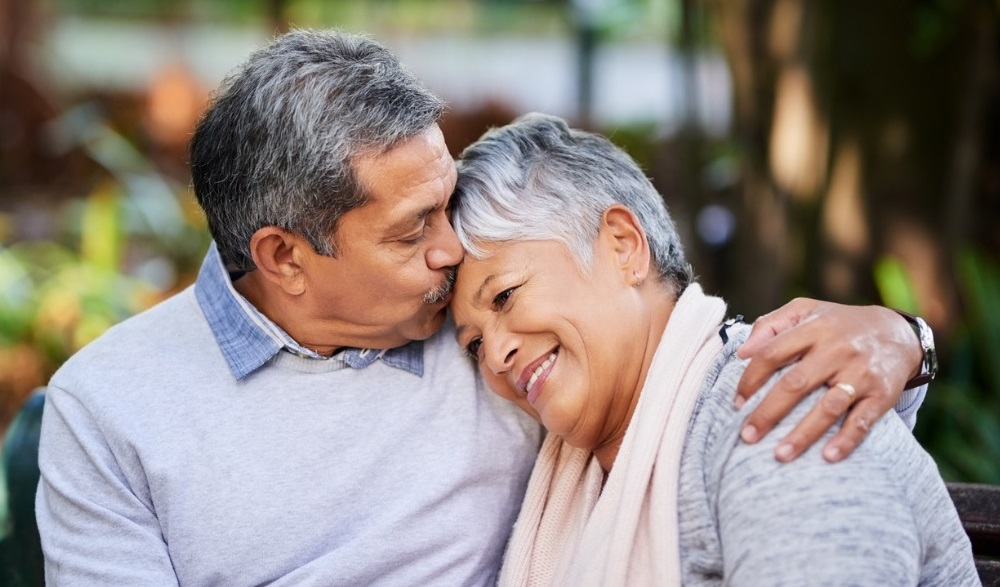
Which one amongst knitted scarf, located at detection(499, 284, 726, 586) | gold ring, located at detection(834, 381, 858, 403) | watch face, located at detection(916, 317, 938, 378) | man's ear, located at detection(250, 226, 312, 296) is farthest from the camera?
man's ear, located at detection(250, 226, 312, 296)

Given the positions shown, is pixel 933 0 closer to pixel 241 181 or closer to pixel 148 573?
pixel 241 181

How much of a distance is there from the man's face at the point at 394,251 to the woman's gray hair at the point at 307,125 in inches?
1.1

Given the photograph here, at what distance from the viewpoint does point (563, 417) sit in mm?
1895

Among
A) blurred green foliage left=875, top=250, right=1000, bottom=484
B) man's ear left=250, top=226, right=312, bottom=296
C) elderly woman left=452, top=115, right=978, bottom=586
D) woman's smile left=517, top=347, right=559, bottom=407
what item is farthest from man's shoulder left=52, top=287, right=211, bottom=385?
blurred green foliage left=875, top=250, right=1000, bottom=484

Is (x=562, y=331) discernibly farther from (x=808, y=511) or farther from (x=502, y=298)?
(x=808, y=511)

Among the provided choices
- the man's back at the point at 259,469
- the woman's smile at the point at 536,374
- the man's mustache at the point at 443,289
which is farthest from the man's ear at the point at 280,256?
the woman's smile at the point at 536,374

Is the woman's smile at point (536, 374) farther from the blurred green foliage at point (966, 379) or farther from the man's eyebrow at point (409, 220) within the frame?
the blurred green foliage at point (966, 379)

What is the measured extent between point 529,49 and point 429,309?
36.9 ft

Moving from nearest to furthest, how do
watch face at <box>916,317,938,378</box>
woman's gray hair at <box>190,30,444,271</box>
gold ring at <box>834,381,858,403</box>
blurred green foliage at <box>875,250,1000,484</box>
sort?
gold ring at <box>834,381,858,403</box>
watch face at <box>916,317,938,378</box>
woman's gray hair at <box>190,30,444,271</box>
blurred green foliage at <box>875,250,1000,484</box>

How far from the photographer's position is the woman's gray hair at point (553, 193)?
6.34ft

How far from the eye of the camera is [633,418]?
179 cm

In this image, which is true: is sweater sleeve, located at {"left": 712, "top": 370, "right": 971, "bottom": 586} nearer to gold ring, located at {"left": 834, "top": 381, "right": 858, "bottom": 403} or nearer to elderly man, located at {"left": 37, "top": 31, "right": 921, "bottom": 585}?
gold ring, located at {"left": 834, "top": 381, "right": 858, "bottom": 403}

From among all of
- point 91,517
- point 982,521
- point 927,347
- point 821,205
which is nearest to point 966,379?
point 821,205

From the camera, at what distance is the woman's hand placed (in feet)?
5.08
